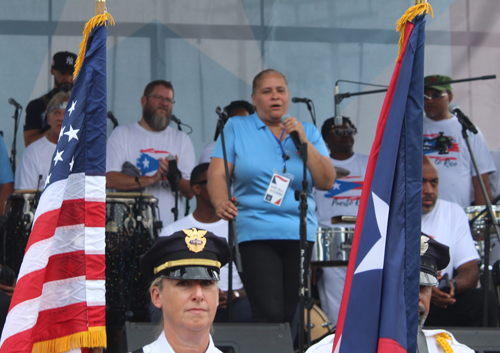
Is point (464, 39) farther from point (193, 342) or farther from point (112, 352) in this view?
point (193, 342)

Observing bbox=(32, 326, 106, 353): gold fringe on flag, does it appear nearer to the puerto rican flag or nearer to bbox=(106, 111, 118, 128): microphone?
the puerto rican flag

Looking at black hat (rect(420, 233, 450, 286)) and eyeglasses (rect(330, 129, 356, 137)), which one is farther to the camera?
eyeglasses (rect(330, 129, 356, 137))

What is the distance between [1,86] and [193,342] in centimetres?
409

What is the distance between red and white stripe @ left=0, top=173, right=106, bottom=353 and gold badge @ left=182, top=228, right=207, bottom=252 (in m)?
0.41

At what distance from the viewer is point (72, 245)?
9.68ft

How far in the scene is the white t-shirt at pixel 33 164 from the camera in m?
5.41

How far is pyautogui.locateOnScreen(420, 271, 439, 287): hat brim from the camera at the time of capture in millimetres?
2914

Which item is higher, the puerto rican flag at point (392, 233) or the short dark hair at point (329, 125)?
the short dark hair at point (329, 125)

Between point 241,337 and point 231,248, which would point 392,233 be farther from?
point 231,248

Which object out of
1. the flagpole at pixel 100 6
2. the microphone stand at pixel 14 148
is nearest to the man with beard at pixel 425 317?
the flagpole at pixel 100 6

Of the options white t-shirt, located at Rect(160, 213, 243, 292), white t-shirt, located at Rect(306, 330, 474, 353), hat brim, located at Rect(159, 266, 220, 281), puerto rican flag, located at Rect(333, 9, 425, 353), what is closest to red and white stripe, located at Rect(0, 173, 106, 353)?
hat brim, located at Rect(159, 266, 220, 281)

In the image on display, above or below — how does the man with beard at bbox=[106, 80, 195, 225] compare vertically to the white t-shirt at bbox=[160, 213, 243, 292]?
above

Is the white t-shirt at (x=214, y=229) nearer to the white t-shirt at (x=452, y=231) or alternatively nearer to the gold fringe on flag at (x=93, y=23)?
the white t-shirt at (x=452, y=231)

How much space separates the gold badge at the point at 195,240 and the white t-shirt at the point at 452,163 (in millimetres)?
3535
